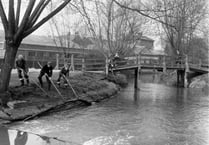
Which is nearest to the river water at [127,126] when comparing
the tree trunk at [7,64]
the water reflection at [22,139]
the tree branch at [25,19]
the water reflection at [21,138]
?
the water reflection at [22,139]

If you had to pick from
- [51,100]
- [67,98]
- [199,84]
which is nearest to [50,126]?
[51,100]

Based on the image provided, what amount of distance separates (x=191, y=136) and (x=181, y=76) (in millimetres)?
20972

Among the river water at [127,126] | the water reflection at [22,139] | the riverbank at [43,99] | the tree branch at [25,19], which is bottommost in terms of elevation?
the river water at [127,126]

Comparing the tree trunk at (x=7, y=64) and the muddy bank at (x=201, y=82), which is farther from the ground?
the tree trunk at (x=7, y=64)

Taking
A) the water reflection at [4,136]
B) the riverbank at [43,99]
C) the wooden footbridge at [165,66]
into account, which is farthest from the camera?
the wooden footbridge at [165,66]

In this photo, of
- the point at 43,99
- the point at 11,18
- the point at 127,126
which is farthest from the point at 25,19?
the point at 127,126

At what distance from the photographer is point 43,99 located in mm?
12438

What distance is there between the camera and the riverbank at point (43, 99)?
10391 mm

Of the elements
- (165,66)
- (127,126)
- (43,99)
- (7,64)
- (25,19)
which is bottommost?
(127,126)

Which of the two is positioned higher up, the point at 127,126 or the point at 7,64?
the point at 7,64

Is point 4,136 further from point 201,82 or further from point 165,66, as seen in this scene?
point 201,82

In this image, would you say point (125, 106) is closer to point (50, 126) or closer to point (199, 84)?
point (50, 126)

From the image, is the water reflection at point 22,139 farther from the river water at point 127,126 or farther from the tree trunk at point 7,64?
the tree trunk at point 7,64

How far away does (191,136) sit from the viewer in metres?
8.48
